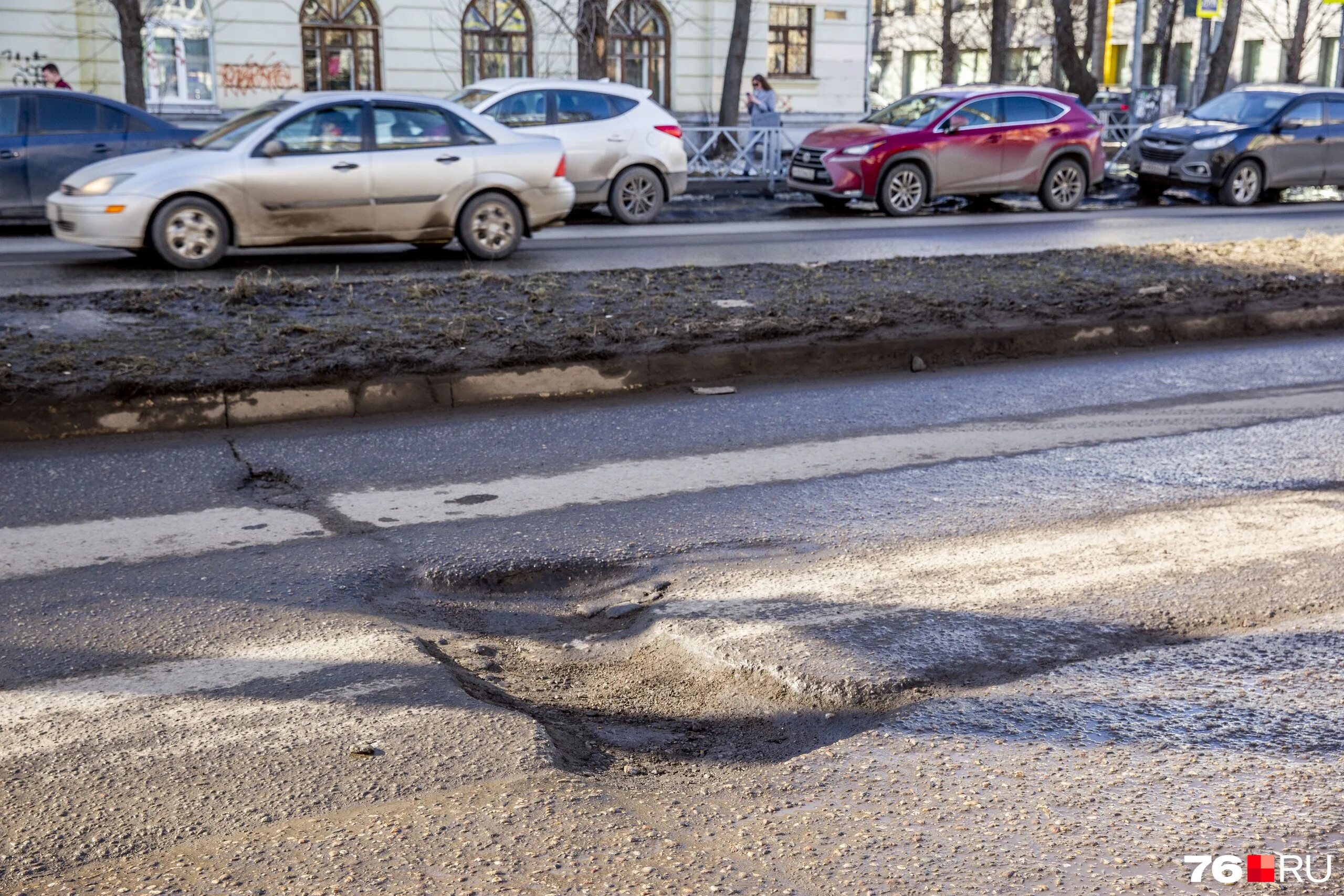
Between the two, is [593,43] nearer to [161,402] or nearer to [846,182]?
[846,182]

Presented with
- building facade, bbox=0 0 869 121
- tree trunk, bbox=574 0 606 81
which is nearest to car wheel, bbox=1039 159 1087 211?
tree trunk, bbox=574 0 606 81

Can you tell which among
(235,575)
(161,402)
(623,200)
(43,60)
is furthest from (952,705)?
(43,60)

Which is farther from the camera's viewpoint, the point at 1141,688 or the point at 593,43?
the point at 593,43

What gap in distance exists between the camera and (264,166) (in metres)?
12.0

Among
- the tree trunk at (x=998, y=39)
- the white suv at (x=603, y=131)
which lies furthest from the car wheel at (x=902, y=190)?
the tree trunk at (x=998, y=39)

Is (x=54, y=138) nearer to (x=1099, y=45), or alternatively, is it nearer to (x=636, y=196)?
(x=636, y=196)

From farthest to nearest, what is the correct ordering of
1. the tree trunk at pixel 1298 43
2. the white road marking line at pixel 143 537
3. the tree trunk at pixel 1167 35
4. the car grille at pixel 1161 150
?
the tree trunk at pixel 1298 43, the tree trunk at pixel 1167 35, the car grille at pixel 1161 150, the white road marking line at pixel 143 537

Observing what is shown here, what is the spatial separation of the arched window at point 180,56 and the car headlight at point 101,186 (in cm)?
1704

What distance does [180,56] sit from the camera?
91.0ft

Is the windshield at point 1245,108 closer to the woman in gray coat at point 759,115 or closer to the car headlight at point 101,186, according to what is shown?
the woman in gray coat at point 759,115

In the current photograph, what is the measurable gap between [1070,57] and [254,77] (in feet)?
59.8

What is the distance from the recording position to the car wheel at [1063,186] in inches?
787

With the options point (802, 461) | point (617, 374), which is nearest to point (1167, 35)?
point (617, 374)

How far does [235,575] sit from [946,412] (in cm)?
392
